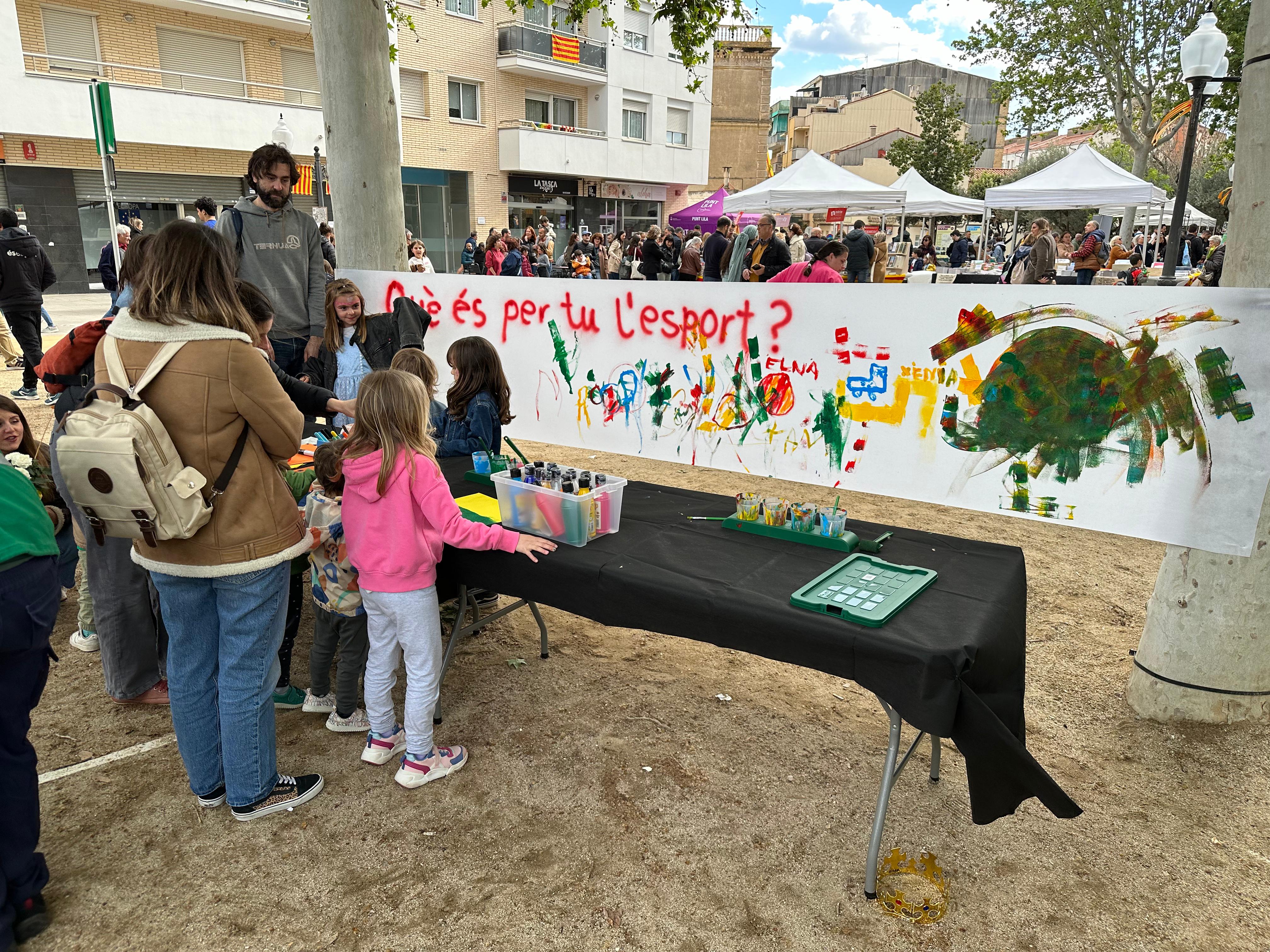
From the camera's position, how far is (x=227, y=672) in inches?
95.7

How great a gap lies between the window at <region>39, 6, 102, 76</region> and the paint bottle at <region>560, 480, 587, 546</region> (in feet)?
68.2

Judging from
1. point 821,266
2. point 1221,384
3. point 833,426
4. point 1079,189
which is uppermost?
point 1079,189

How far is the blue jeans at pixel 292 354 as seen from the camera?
4.54 m

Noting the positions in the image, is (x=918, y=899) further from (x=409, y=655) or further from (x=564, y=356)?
(x=564, y=356)

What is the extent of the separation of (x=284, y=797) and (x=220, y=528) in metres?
0.98

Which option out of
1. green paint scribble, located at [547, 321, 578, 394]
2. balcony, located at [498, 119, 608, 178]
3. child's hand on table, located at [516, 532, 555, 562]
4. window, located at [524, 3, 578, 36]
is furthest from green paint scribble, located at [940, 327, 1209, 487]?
window, located at [524, 3, 578, 36]

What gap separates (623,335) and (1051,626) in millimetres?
2629

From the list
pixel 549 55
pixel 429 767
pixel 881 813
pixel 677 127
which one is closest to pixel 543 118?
pixel 549 55

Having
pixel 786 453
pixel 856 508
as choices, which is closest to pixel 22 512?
pixel 786 453

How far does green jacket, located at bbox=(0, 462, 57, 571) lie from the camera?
1.93 m

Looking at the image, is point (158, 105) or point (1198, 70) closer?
point (1198, 70)

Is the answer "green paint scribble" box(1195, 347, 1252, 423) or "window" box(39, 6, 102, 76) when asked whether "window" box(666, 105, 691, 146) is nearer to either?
"window" box(39, 6, 102, 76)

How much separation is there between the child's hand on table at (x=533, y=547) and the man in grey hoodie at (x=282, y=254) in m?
2.43

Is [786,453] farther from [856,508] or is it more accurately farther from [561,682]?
[856,508]
